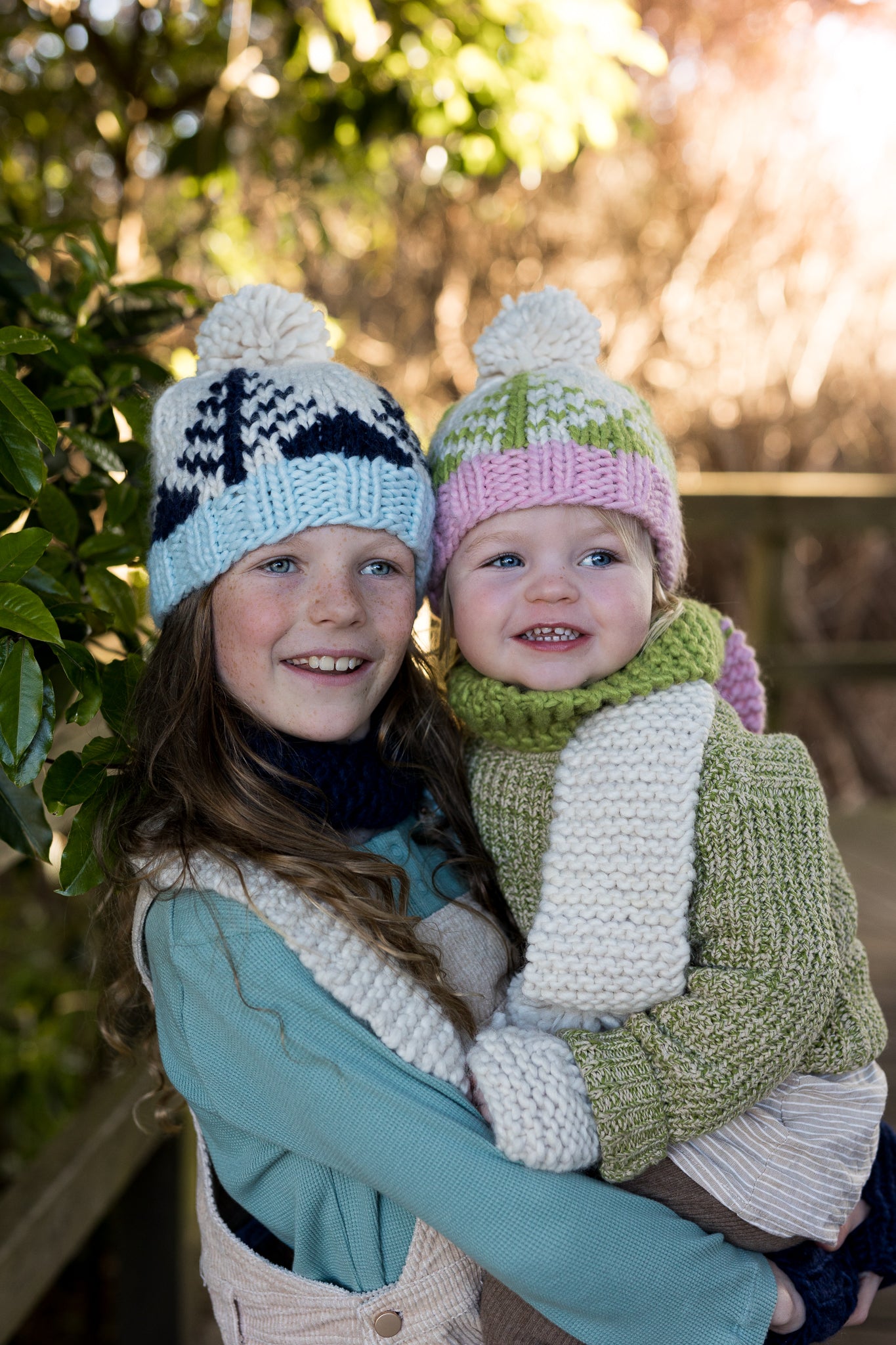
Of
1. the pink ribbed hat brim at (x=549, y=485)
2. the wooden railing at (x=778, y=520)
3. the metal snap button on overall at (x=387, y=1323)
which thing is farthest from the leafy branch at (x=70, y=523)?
the wooden railing at (x=778, y=520)

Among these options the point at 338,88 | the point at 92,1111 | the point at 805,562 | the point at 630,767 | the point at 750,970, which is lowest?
the point at 805,562

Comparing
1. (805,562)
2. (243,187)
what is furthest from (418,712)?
(805,562)

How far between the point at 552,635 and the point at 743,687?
0.44 meters

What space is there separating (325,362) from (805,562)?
5.60 m

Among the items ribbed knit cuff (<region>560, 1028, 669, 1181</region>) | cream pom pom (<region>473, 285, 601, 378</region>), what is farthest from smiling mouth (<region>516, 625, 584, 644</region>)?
ribbed knit cuff (<region>560, 1028, 669, 1181</region>)

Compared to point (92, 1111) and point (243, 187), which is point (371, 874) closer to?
point (92, 1111)

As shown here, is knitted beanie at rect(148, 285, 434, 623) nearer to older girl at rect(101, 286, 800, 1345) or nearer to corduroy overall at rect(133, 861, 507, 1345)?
older girl at rect(101, 286, 800, 1345)

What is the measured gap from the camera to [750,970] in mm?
1253

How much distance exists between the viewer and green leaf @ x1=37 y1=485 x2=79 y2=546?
4.38 ft

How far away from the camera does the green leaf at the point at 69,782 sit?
121 centimetres

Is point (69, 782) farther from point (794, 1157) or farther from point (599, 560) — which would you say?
point (794, 1157)

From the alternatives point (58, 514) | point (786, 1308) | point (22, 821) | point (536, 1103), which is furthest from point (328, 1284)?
point (58, 514)

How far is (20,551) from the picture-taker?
1.06 meters

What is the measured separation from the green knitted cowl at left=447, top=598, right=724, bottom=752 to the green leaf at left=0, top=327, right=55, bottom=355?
0.68m
